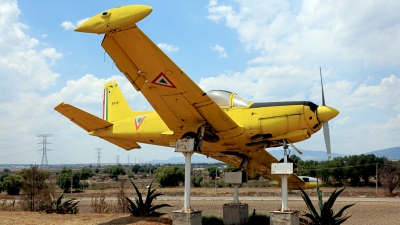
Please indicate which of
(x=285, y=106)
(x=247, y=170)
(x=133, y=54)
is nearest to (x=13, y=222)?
(x=133, y=54)

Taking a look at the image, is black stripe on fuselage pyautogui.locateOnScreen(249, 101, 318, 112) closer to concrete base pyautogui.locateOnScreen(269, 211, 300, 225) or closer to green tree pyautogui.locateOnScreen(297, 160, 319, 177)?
concrete base pyautogui.locateOnScreen(269, 211, 300, 225)

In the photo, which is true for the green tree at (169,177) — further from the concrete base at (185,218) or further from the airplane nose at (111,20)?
the airplane nose at (111,20)

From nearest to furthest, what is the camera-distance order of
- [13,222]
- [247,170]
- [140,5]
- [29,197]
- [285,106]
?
[140,5] → [285,106] → [13,222] → [247,170] → [29,197]

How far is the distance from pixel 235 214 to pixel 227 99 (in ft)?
15.1

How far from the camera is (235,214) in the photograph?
13.3m

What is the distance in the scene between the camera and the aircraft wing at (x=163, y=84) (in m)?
8.58

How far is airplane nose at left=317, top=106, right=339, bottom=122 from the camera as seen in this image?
11.0 m

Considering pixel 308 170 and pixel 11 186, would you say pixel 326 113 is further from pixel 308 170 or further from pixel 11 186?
pixel 308 170

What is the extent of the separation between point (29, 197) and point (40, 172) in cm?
146

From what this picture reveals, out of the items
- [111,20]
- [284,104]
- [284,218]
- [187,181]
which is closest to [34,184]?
[187,181]

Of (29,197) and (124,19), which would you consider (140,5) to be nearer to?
(124,19)

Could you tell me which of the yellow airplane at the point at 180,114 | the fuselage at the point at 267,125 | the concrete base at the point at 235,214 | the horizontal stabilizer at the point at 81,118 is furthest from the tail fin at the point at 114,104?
the concrete base at the point at 235,214

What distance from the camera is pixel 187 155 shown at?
1112 centimetres

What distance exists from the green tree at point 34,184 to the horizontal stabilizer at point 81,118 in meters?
5.83
